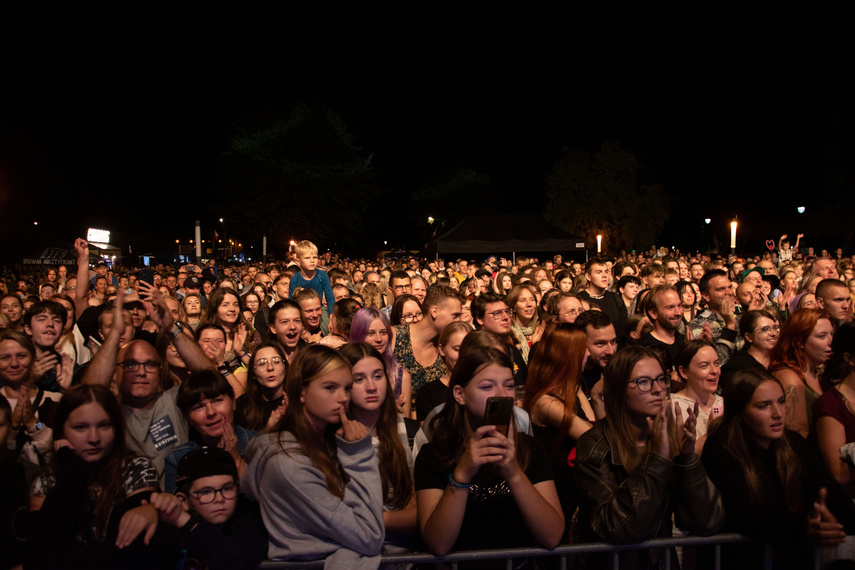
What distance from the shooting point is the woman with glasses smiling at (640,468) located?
2.46 m

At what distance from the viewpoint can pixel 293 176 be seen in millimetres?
37688

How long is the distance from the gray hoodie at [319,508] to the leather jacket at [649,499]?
2.94ft

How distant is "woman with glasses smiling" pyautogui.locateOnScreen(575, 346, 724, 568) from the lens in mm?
2455

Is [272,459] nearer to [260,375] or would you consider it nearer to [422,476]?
[422,476]

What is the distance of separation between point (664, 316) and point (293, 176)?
113 feet

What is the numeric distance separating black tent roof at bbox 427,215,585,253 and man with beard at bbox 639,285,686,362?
21.4 m

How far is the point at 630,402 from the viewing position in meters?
2.80

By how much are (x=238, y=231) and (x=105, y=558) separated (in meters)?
39.3

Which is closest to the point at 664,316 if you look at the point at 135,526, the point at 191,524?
the point at 191,524

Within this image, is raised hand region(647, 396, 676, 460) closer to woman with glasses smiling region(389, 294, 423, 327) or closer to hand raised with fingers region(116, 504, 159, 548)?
hand raised with fingers region(116, 504, 159, 548)

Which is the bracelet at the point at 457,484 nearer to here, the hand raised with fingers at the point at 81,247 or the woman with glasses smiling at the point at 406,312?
the woman with glasses smiling at the point at 406,312

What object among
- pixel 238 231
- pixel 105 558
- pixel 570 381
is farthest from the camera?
pixel 238 231

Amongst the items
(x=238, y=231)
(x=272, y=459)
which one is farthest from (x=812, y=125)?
(x=272, y=459)

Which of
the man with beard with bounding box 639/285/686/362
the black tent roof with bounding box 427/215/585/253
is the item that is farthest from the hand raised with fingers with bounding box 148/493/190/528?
the black tent roof with bounding box 427/215/585/253
